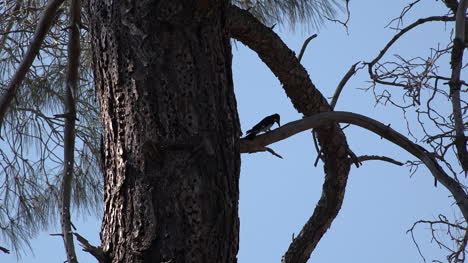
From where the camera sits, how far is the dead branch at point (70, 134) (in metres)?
2.00

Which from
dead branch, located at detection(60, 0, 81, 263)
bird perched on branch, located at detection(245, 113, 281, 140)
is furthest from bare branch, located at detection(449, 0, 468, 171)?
dead branch, located at detection(60, 0, 81, 263)

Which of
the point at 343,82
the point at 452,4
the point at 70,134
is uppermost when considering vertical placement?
the point at 452,4

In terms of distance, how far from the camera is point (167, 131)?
1.56 meters

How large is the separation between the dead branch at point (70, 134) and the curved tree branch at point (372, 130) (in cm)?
54

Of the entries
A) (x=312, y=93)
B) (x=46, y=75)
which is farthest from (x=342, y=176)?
(x=46, y=75)

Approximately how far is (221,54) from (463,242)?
129cm

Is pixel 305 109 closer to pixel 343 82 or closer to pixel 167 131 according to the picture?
pixel 343 82

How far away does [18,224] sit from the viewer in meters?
3.10

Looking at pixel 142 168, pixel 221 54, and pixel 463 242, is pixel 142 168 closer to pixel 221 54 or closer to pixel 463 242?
pixel 221 54

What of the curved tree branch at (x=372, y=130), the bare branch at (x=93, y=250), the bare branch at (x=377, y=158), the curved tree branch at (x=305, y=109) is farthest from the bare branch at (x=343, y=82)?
the bare branch at (x=93, y=250)

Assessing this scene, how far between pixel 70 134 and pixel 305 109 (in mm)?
950

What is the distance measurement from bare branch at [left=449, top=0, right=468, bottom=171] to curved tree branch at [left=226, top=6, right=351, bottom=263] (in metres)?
0.46

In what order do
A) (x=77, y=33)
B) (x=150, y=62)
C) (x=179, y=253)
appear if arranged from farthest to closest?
(x=77, y=33) → (x=150, y=62) → (x=179, y=253)

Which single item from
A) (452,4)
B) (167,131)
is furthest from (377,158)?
(167,131)
